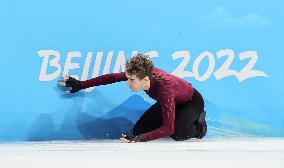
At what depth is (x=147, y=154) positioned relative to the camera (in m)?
1.79

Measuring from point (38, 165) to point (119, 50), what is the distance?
99cm

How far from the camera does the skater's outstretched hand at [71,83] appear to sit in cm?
231

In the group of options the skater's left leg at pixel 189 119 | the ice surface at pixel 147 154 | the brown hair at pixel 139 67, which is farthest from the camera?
the skater's left leg at pixel 189 119

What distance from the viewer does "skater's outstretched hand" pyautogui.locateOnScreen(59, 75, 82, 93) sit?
231 centimetres

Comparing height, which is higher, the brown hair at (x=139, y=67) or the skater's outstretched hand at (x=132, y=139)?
the brown hair at (x=139, y=67)

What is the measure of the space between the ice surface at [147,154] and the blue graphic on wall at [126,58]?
15cm

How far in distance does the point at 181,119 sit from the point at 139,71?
35 cm

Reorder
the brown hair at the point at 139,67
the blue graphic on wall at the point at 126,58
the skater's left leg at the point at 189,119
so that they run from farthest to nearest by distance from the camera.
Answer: the blue graphic on wall at the point at 126,58, the skater's left leg at the point at 189,119, the brown hair at the point at 139,67

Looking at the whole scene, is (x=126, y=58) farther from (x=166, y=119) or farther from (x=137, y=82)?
(x=166, y=119)

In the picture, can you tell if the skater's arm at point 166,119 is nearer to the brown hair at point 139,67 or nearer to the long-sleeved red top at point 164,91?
the long-sleeved red top at point 164,91

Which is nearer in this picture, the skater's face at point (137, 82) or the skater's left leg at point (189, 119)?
the skater's face at point (137, 82)

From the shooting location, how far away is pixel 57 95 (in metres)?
2.38

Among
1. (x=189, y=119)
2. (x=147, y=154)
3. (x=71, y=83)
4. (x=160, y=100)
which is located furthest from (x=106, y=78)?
(x=147, y=154)

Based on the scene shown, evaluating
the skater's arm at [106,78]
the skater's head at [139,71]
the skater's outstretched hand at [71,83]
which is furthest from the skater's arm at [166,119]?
the skater's outstretched hand at [71,83]
